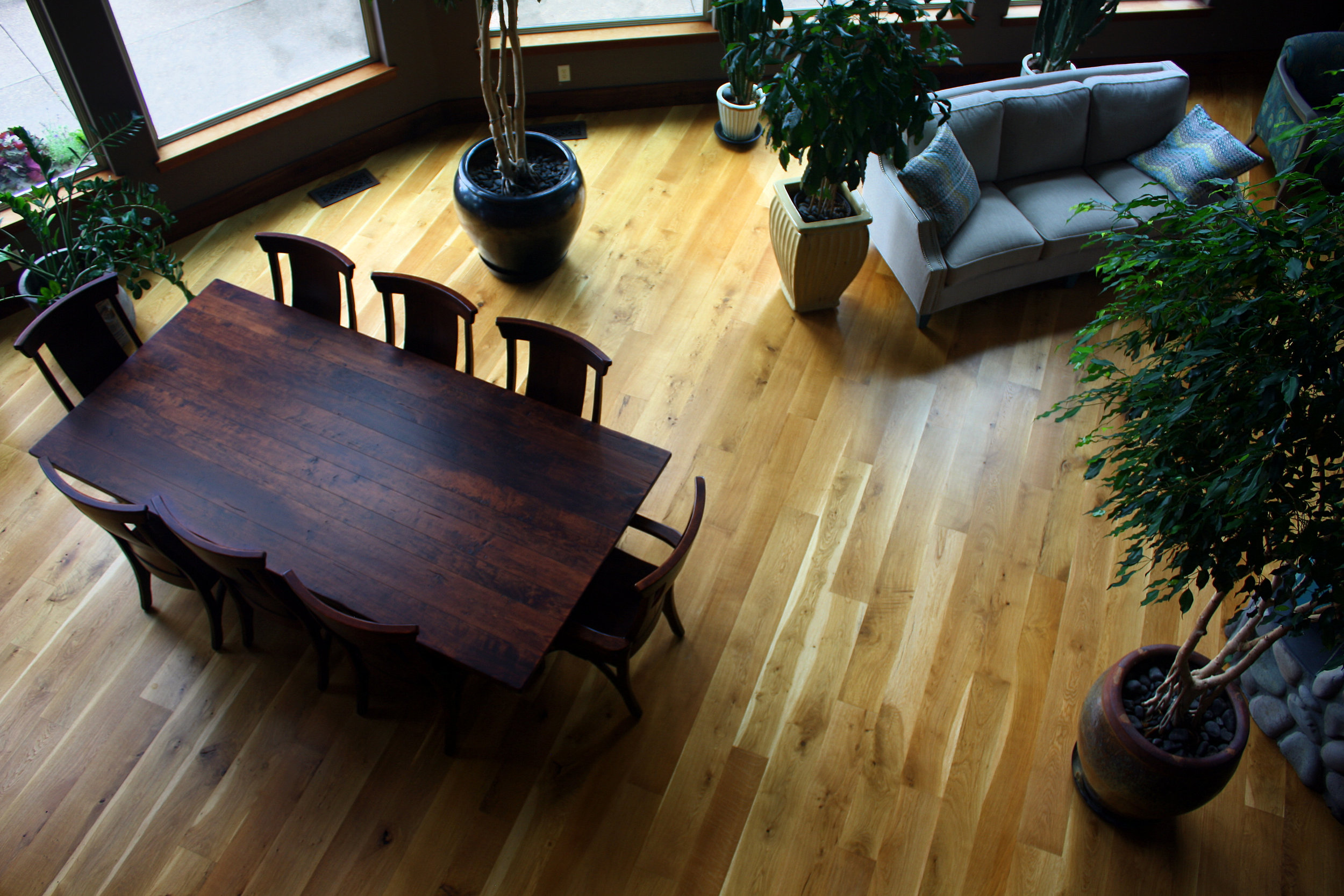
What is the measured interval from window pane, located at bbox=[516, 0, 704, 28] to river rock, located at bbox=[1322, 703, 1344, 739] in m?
4.45

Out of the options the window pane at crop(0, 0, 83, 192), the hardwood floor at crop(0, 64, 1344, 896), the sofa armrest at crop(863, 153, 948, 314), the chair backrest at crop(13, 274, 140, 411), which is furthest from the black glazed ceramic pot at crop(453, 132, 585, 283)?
the window pane at crop(0, 0, 83, 192)

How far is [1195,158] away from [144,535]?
4532 millimetres

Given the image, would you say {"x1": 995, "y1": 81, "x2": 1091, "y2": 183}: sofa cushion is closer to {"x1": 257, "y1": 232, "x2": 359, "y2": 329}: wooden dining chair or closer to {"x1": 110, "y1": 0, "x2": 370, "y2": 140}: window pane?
{"x1": 257, "y1": 232, "x2": 359, "y2": 329}: wooden dining chair

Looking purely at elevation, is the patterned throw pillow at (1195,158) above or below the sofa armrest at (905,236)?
above

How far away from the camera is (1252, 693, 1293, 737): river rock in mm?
2967

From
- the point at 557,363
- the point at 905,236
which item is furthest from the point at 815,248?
the point at 557,363

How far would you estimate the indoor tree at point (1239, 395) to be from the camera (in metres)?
1.67

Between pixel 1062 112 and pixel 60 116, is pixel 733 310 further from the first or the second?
pixel 60 116

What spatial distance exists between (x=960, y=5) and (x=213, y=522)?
3.05 meters

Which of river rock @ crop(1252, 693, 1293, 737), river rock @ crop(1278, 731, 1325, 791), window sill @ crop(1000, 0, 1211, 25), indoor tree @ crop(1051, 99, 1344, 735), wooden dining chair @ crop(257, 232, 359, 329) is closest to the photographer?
indoor tree @ crop(1051, 99, 1344, 735)

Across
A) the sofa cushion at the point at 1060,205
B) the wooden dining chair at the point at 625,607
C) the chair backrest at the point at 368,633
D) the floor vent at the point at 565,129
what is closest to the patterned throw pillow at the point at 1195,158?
the sofa cushion at the point at 1060,205

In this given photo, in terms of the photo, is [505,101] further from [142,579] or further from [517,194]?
[142,579]

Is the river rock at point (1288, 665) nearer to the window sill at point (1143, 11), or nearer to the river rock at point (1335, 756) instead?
the river rock at point (1335, 756)

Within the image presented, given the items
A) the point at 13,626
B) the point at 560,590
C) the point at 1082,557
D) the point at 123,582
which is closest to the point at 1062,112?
the point at 1082,557
